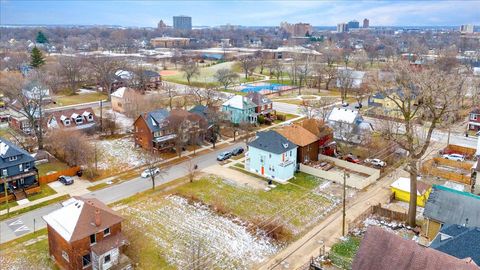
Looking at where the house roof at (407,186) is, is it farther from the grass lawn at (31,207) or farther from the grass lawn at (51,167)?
the grass lawn at (51,167)

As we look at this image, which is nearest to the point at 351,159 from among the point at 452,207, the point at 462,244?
the point at 452,207

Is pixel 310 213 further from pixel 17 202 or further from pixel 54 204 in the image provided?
pixel 17 202

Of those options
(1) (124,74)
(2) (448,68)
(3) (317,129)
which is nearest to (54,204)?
(3) (317,129)

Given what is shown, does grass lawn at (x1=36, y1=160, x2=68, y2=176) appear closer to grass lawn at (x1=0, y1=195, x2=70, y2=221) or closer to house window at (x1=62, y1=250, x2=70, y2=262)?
grass lawn at (x1=0, y1=195, x2=70, y2=221)

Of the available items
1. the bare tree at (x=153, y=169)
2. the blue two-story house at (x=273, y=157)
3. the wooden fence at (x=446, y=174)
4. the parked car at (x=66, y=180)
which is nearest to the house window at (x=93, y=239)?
the bare tree at (x=153, y=169)

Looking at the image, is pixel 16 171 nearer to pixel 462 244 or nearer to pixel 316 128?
pixel 316 128
